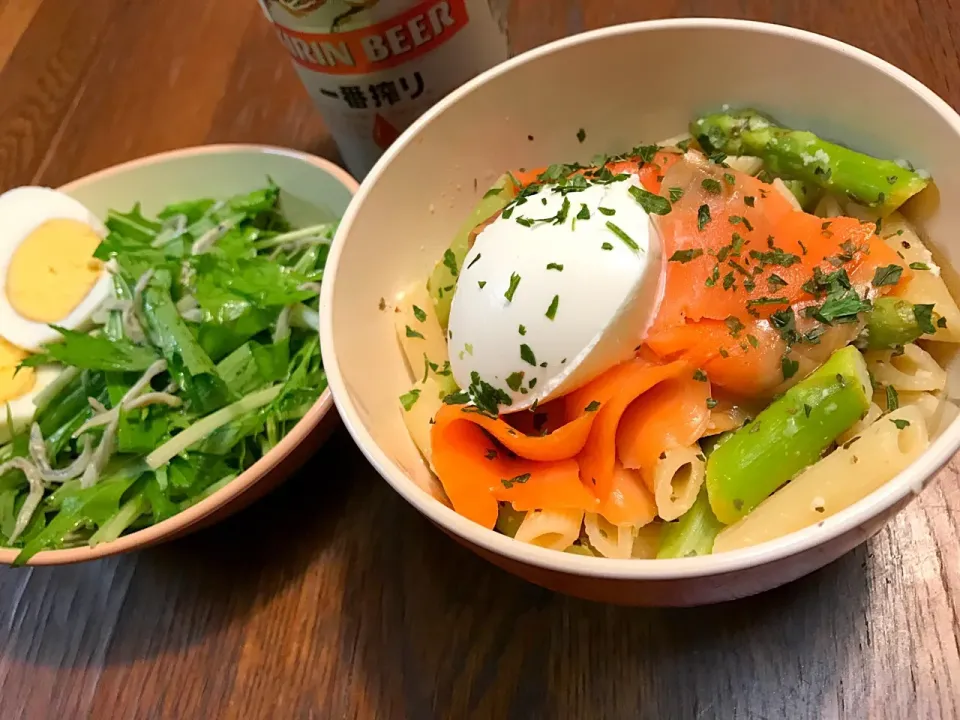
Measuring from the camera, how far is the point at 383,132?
131 cm

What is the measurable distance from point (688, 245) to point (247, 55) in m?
1.24

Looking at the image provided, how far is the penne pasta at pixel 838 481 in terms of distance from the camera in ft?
2.50

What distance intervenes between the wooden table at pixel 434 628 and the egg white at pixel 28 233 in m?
0.44

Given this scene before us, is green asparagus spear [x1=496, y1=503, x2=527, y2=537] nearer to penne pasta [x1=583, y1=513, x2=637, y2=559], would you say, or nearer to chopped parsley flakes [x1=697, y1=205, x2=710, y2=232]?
penne pasta [x1=583, y1=513, x2=637, y2=559]

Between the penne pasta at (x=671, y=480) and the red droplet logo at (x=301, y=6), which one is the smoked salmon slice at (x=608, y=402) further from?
the red droplet logo at (x=301, y=6)

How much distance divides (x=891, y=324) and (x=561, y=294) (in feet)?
1.11

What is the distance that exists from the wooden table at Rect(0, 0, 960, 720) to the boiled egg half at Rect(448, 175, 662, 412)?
30 cm

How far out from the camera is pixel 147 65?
182cm

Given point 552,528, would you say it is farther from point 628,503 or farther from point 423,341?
point 423,341

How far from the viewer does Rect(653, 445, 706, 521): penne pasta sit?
2.68ft

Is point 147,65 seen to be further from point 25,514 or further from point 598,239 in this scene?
point 598,239

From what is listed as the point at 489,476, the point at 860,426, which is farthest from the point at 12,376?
the point at 860,426

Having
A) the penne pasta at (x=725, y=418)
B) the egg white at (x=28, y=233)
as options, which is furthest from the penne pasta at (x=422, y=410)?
the egg white at (x=28, y=233)

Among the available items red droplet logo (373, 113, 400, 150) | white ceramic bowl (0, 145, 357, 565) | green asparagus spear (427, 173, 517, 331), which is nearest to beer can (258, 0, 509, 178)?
red droplet logo (373, 113, 400, 150)
